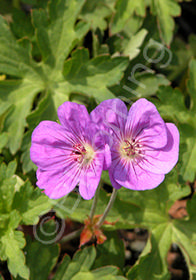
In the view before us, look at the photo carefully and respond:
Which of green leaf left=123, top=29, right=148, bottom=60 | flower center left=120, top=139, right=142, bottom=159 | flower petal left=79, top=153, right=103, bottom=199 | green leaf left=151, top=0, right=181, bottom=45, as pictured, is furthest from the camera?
green leaf left=151, top=0, right=181, bottom=45

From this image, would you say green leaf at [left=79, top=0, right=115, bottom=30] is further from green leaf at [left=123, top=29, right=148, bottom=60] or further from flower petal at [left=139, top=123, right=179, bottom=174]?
flower petal at [left=139, top=123, right=179, bottom=174]

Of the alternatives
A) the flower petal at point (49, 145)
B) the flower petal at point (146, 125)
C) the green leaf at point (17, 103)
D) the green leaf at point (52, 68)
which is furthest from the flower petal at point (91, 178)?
the green leaf at point (17, 103)

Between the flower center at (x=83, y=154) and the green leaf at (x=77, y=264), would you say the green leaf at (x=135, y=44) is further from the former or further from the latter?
the green leaf at (x=77, y=264)

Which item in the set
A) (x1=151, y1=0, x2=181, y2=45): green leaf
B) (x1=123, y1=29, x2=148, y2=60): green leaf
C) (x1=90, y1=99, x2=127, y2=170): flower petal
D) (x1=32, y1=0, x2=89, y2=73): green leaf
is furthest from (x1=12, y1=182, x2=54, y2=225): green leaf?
(x1=151, y1=0, x2=181, y2=45): green leaf

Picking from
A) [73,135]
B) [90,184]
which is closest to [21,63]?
[73,135]

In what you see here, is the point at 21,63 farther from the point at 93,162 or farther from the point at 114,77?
the point at 93,162
